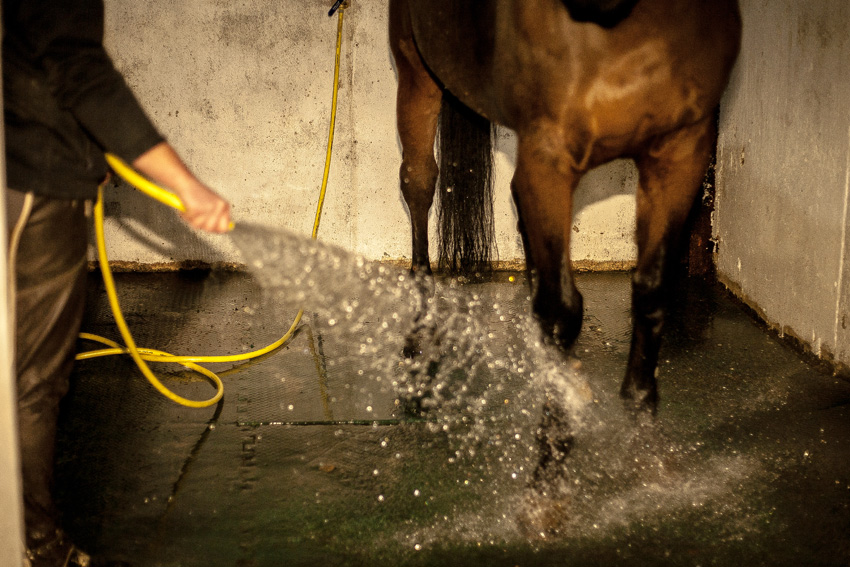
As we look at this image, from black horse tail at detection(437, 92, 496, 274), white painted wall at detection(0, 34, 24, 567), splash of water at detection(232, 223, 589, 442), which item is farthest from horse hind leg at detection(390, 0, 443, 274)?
white painted wall at detection(0, 34, 24, 567)

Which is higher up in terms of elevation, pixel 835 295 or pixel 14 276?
pixel 14 276

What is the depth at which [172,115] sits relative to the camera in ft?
13.7

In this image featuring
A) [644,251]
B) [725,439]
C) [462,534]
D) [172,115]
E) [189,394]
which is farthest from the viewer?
[172,115]

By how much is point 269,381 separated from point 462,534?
1.22 meters

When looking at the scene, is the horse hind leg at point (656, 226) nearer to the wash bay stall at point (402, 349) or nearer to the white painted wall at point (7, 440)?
the wash bay stall at point (402, 349)

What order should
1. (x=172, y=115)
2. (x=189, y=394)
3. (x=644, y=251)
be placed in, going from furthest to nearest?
(x=172, y=115)
(x=189, y=394)
(x=644, y=251)

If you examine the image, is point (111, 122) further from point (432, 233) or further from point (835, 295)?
point (432, 233)

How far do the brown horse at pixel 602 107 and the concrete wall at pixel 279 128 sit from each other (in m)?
1.87

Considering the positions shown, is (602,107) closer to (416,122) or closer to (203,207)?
(203,207)

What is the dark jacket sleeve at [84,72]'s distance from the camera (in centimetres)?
129

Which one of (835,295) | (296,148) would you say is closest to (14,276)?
(835,295)

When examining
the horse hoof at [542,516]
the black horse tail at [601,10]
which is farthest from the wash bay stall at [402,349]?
the black horse tail at [601,10]

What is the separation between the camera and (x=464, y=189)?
131 inches

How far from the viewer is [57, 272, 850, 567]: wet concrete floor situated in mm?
1752
